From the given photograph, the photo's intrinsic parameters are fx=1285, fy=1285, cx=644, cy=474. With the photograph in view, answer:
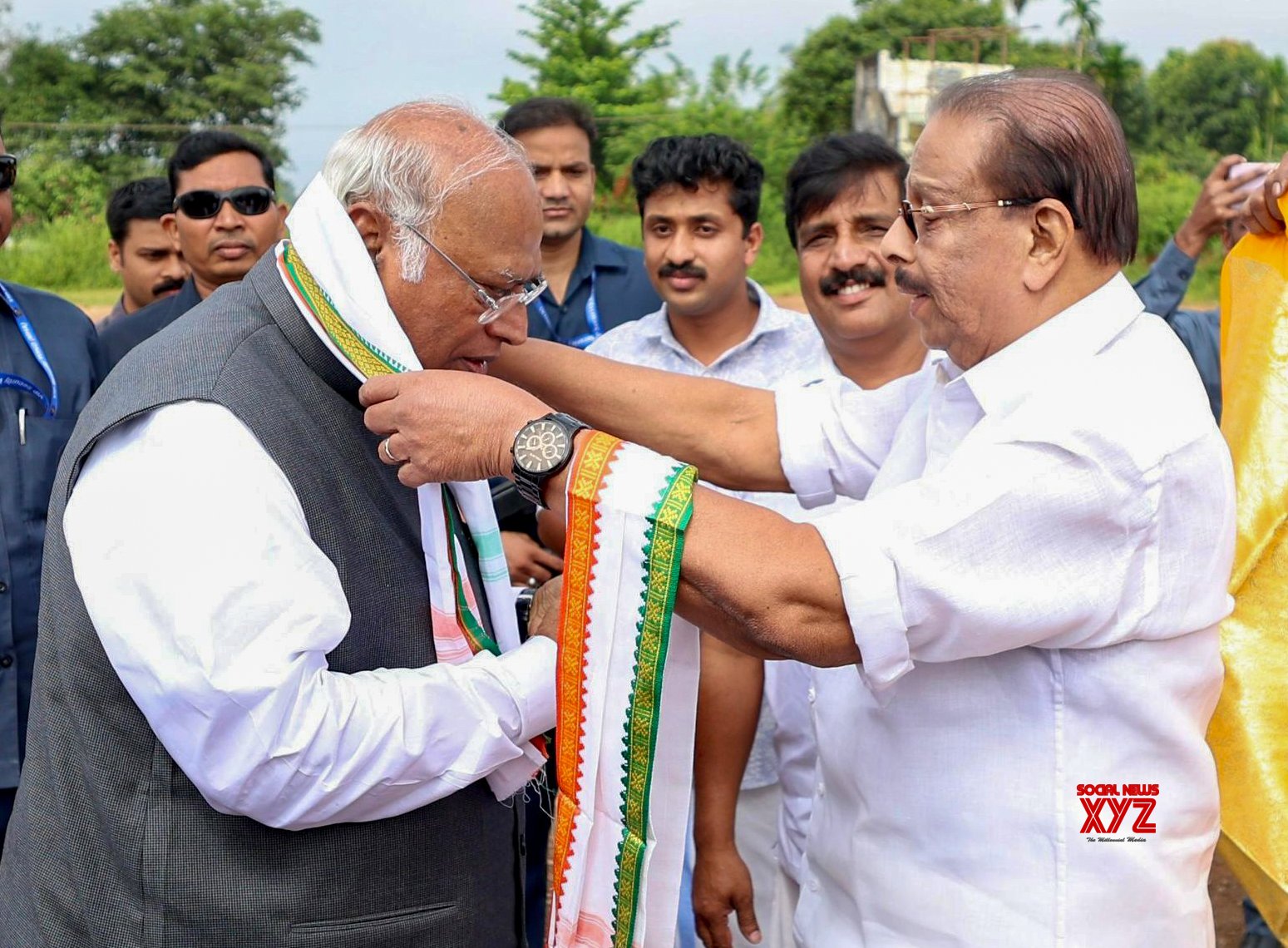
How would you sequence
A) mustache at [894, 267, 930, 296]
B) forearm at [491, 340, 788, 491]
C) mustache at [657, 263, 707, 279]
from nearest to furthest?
1. mustache at [894, 267, 930, 296]
2. forearm at [491, 340, 788, 491]
3. mustache at [657, 263, 707, 279]

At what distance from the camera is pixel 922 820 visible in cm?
209

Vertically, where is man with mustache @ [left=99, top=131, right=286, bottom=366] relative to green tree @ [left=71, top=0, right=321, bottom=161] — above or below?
above

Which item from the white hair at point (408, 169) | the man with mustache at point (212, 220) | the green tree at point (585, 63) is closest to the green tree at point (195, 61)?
the green tree at point (585, 63)

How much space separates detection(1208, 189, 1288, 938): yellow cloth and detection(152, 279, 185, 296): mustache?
4709 mm

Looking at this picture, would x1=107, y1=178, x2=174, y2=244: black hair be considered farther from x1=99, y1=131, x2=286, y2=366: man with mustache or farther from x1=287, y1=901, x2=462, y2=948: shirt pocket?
x1=287, y1=901, x2=462, y2=948: shirt pocket

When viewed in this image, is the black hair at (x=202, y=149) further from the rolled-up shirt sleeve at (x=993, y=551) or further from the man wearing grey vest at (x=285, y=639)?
the rolled-up shirt sleeve at (x=993, y=551)

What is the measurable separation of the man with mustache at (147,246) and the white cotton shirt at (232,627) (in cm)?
433

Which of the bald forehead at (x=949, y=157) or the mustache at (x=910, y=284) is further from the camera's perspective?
the mustache at (x=910, y=284)

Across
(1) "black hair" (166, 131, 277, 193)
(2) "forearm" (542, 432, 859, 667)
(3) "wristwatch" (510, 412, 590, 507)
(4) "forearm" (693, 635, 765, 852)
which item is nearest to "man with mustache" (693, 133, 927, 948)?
(4) "forearm" (693, 635, 765, 852)

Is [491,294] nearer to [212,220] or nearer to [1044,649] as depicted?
[1044,649]

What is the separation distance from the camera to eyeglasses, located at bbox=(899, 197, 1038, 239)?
205 centimetres

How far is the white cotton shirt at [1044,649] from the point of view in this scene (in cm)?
186

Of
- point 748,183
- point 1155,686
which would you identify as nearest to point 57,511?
point 1155,686

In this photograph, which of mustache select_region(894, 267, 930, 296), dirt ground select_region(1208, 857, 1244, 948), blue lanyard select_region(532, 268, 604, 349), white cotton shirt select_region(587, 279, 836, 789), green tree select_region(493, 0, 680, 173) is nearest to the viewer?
mustache select_region(894, 267, 930, 296)
